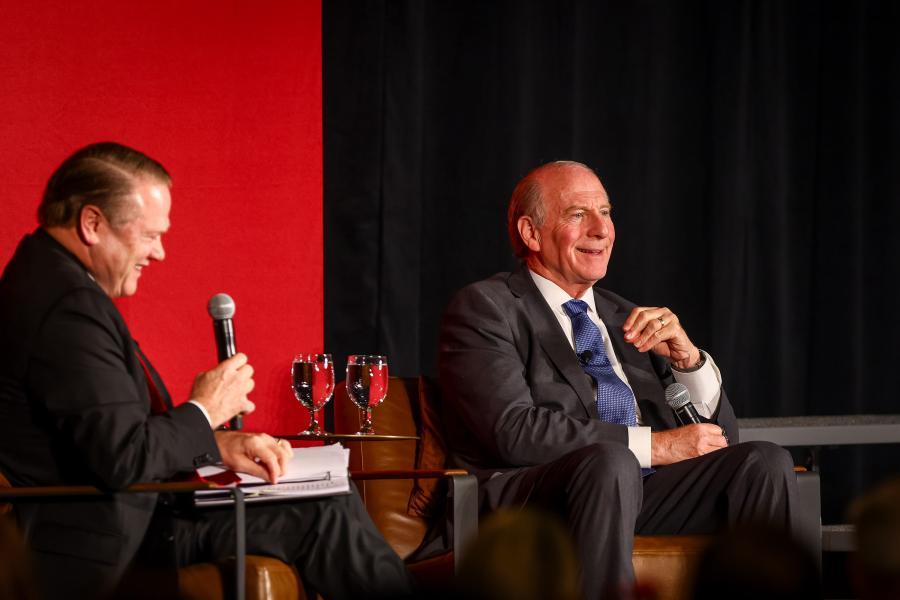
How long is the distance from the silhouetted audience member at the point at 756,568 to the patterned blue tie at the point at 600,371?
2064 millimetres

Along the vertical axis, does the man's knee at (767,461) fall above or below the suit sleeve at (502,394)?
below

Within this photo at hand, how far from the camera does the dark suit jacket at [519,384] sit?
2.72 metres

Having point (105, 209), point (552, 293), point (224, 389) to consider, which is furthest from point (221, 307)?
point (552, 293)

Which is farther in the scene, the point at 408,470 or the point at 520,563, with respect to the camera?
the point at 408,470

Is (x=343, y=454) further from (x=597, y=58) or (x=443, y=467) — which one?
(x=597, y=58)

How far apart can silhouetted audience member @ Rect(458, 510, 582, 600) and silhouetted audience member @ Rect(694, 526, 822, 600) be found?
105 millimetres

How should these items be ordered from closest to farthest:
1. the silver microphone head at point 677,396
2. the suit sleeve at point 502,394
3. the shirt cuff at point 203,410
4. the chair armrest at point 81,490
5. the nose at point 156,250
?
the chair armrest at point 81,490 → the shirt cuff at point 203,410 → the nose at point 156,250 → the suit sleeve at point 502,394 → the silver microphone head at point 677,396

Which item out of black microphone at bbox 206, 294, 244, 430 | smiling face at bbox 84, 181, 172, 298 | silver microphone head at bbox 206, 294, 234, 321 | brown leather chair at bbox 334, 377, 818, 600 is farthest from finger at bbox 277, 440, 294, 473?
brown leather chair at bbox 334, 377, 818, 600

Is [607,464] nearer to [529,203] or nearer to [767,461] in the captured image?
[767,461]

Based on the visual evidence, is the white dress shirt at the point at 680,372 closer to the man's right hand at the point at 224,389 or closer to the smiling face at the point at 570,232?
the smiling face at the point at 570,232

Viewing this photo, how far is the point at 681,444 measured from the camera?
9.12 feet

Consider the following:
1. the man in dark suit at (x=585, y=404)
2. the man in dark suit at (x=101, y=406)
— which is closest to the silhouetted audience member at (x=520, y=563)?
the man in dark suit at (x=101, y=406)

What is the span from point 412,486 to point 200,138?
1243 millimetres

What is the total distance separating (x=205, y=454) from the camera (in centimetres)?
209
